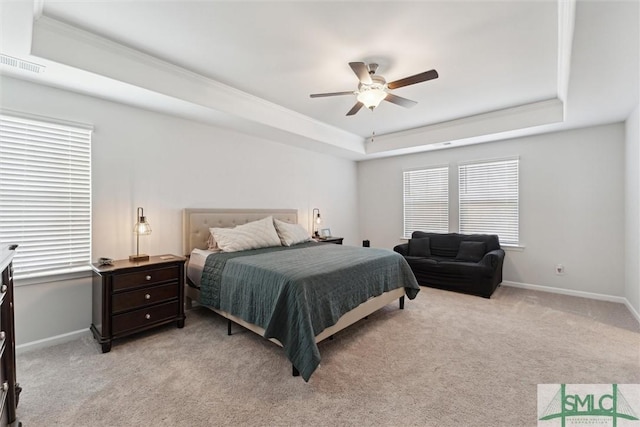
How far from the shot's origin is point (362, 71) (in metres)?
2.42

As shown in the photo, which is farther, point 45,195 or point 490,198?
point 490,198

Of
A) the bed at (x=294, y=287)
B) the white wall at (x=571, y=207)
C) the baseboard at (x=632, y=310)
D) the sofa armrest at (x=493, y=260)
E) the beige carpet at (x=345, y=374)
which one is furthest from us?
the sofa armrest at (x=493, y=260)

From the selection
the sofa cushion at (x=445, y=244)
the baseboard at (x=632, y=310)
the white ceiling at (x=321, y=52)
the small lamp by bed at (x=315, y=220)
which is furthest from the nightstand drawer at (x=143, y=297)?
the baseboard at (x=632, y=310)

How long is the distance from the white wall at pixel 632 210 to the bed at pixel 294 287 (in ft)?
8.37

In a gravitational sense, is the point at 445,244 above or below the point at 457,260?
above

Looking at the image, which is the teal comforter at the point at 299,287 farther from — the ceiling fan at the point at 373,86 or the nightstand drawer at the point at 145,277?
the ceiling fan at the point at 373,86

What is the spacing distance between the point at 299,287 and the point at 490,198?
4189 mm

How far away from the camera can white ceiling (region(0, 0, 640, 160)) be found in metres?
2.04

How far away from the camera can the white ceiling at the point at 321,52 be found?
204cm

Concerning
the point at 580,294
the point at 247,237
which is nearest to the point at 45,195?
the point at 247,237

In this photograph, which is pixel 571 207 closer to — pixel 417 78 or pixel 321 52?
pixel 417 78

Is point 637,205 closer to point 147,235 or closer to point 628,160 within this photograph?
point 628,160

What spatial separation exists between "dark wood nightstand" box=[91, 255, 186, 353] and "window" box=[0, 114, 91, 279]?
0.40 meters

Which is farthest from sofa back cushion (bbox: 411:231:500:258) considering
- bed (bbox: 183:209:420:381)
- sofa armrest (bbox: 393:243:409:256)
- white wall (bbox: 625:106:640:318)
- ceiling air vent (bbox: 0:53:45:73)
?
ceiling air vent (bbox: 0:53:45:73)
